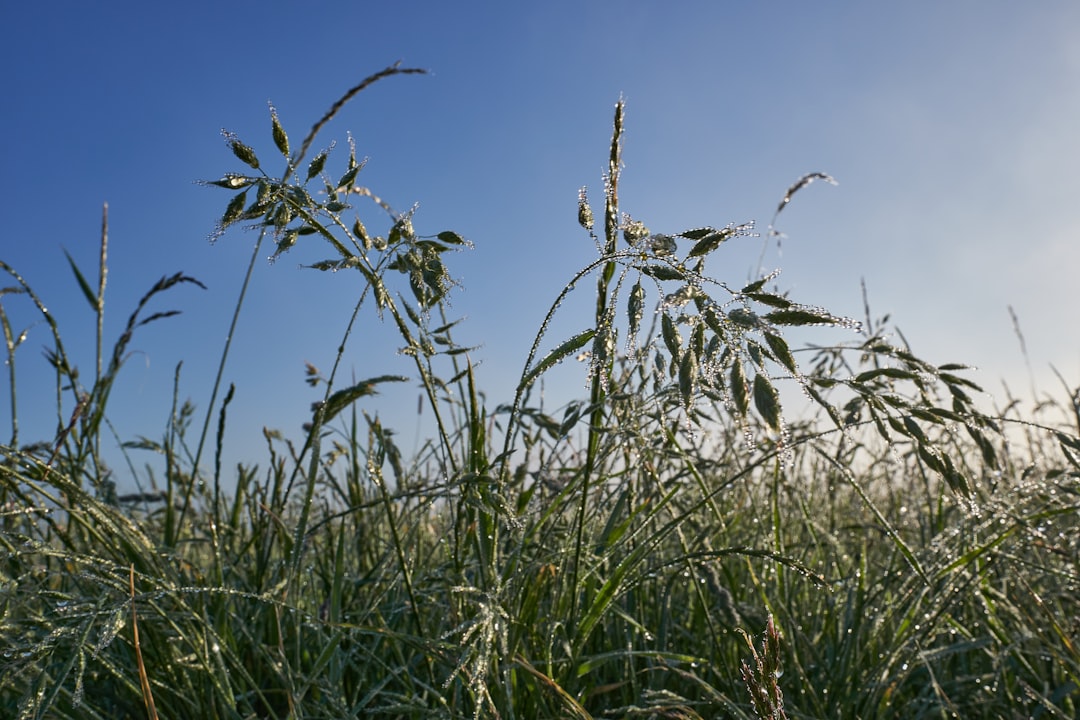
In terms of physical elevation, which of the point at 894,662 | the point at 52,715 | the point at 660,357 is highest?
the point at 660,357

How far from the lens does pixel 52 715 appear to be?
5.39 feet

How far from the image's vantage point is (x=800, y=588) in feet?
7.73

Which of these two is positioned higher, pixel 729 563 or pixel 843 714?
pixel 729 563

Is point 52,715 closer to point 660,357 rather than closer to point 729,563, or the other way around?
point 660,357

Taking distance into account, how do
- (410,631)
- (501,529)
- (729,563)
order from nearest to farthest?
(501,529) → (410,631) → (729,563)

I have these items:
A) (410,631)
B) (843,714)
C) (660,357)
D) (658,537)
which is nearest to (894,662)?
(843,714)

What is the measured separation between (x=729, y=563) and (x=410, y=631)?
106 centimetres

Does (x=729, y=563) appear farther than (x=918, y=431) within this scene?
Yes

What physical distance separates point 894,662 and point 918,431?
67 centimetres

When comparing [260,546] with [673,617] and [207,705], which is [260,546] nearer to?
[207,705]

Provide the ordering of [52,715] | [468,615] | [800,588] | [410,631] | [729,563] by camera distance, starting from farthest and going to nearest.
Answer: [729,563], [800,588], [410,631], [468,615], [52,715]

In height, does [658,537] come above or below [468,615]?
above

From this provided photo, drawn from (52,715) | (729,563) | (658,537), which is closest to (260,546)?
(52,715)

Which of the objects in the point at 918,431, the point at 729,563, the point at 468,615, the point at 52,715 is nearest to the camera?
the point at 918,431
